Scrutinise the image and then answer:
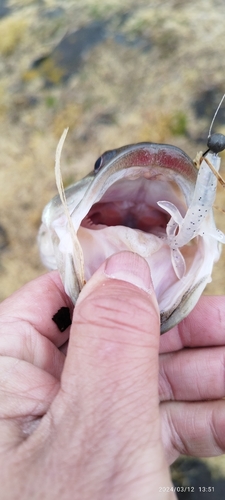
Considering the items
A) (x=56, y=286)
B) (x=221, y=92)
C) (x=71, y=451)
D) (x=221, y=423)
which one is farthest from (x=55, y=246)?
(x=221, y=92)

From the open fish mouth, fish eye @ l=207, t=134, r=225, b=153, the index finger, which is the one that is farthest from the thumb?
the index finger

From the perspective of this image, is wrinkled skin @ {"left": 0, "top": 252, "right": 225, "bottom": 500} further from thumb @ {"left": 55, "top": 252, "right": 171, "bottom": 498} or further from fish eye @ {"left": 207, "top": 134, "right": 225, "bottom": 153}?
fish eye @ {"left": 207, "top": 134, "right": 225, "bottom": 153}

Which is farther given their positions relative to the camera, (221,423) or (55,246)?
(221,423)

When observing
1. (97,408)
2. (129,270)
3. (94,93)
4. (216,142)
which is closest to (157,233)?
(129,270)

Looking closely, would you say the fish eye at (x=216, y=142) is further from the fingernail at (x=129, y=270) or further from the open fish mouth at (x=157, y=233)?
the fingernail at (x=129, y=270)

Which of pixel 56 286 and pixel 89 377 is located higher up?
pixel 89 377

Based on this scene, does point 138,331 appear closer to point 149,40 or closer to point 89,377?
point 89,377
